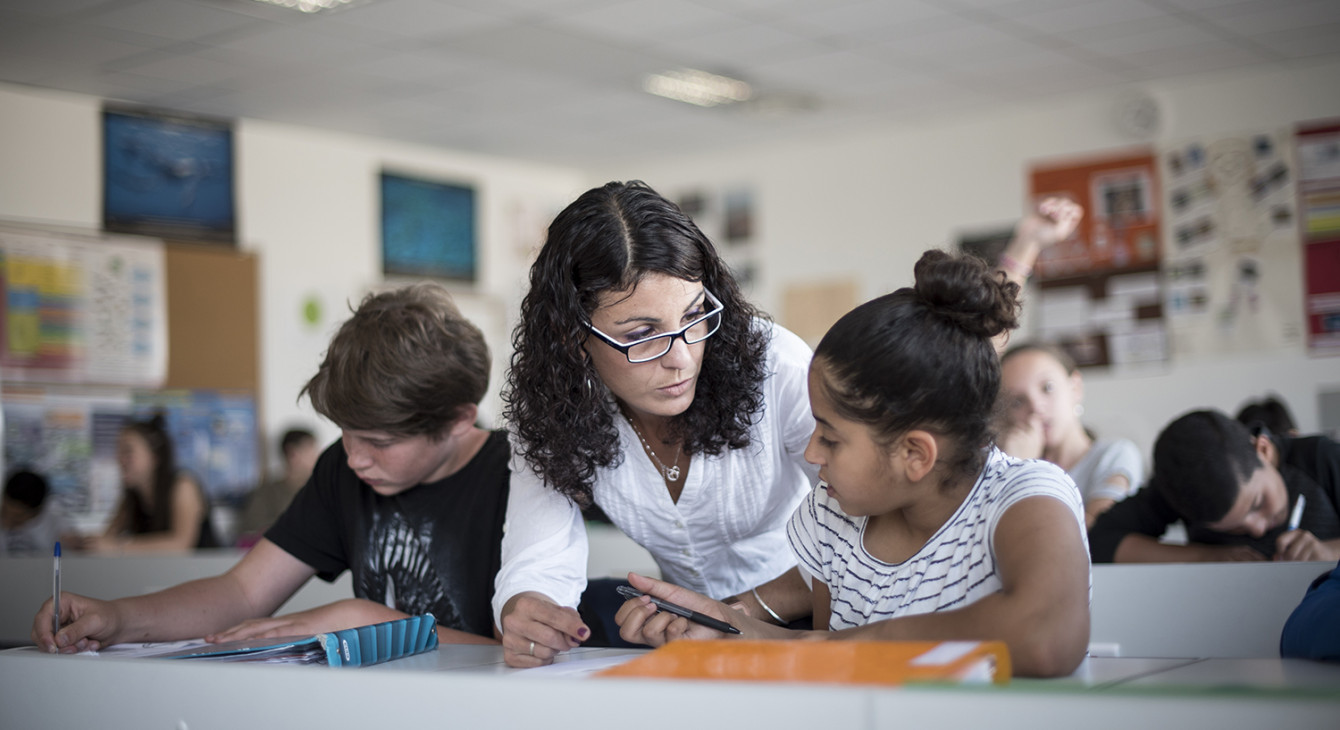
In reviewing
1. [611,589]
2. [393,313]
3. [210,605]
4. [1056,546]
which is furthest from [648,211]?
[210,605]

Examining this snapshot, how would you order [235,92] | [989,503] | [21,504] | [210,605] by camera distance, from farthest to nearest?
1. [235,92]
2. [21,504]
3. [210,605]
4. [989,503]

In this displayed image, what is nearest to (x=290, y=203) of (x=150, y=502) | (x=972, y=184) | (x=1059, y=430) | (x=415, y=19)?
(x=150, y=502)

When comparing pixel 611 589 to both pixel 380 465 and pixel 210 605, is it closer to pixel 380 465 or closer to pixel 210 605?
pixel 380 465

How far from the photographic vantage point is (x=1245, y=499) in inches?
85.2

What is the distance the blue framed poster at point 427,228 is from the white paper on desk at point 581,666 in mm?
5354

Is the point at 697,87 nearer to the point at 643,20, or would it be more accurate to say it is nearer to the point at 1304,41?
the point at 643,20

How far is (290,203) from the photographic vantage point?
589 centimetres

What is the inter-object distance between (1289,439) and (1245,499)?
0.36 metres

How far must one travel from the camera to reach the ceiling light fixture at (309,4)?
13.5 feet

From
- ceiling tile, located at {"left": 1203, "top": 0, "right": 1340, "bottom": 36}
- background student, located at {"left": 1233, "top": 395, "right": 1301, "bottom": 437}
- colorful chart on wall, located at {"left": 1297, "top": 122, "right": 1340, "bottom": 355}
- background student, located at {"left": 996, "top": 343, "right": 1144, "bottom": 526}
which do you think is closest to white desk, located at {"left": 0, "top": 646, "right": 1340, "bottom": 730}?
background student, located at {"left": 996, "top": 343, "right": 1144, "bottom": 526}

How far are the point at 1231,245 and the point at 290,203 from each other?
441cm

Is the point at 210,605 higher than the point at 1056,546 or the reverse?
the reverse

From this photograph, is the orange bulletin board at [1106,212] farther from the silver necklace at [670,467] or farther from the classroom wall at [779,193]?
the silver necklace at [670,467]

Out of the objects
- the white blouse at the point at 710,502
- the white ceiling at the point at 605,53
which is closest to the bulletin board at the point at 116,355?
the white ceiling at the point at 605,53
